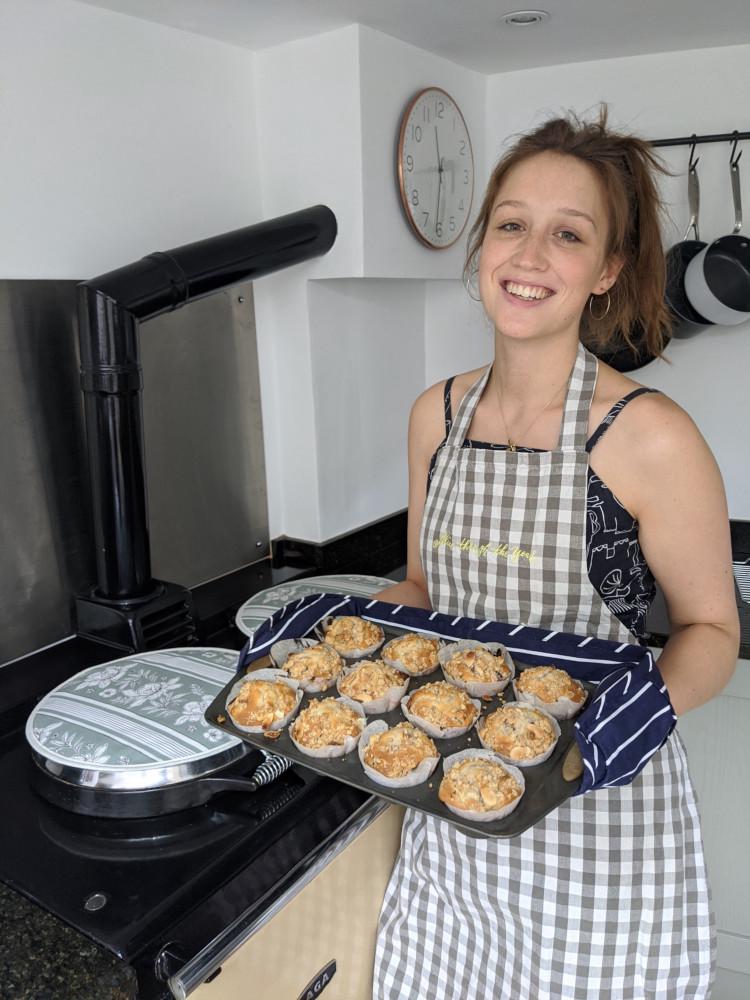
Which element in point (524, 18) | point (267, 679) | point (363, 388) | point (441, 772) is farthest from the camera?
point (363, 388)

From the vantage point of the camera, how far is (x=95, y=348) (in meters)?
1.28

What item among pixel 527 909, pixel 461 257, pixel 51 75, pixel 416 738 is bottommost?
pixel 527 909

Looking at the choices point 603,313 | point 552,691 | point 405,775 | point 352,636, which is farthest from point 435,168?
point 405,775

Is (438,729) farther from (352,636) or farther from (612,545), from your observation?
(612,545)

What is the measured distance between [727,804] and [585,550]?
0.90 m

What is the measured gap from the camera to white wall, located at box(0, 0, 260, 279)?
1.29 m

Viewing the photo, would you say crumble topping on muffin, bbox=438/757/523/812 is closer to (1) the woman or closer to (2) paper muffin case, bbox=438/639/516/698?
(2) paper muffin case, bbox=438/639/516/698

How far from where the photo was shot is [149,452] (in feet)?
5.22

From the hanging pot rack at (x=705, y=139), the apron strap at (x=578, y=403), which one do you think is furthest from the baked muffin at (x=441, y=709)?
the hanging pot rack at (x=705, y=139)

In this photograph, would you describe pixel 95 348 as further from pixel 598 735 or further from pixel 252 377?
pixel 598 735

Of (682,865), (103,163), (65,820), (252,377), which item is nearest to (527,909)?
(682,865)

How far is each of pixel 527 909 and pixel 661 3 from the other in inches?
57.4

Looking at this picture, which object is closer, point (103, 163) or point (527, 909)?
point (527, 909)

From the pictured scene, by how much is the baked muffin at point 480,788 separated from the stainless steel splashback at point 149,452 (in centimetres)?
84
